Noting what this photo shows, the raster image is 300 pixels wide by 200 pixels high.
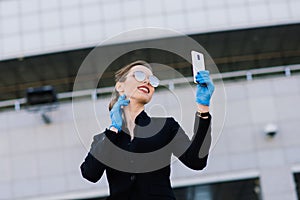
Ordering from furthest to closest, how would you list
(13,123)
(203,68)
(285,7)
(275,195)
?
(285,7) → (13,123) → (275,195) → (203,68)

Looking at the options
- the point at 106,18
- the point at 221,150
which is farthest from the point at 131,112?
the point at 106,18

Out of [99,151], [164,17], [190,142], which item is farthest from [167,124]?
[164,17]

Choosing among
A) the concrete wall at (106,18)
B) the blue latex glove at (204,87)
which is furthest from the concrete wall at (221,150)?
the blue latex glove at (204,87)

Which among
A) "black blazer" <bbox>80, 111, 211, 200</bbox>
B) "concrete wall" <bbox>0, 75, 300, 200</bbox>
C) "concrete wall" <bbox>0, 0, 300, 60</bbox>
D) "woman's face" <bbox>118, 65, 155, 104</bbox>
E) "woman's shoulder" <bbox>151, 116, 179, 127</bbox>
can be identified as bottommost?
"black blazer" <bbox>80, 111, 211, 200</bbox>

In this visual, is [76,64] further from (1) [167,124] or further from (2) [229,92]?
(1) [167,124]

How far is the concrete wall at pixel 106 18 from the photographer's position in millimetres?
25500

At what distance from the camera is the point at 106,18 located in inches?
1024

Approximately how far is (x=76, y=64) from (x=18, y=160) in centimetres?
721

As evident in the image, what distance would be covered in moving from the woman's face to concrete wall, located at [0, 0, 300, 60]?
2111cm

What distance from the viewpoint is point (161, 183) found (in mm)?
4277

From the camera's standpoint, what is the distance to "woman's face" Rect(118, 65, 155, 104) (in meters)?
4.37

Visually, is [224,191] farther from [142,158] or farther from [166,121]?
[142,158]

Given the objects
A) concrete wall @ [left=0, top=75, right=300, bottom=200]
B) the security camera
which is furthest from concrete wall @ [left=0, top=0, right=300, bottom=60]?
the security camera

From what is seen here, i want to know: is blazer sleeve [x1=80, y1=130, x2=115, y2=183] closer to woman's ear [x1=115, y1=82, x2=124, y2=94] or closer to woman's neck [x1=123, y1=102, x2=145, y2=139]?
woman's neck [x1=123, y1=102, x2=145, y2=139]
